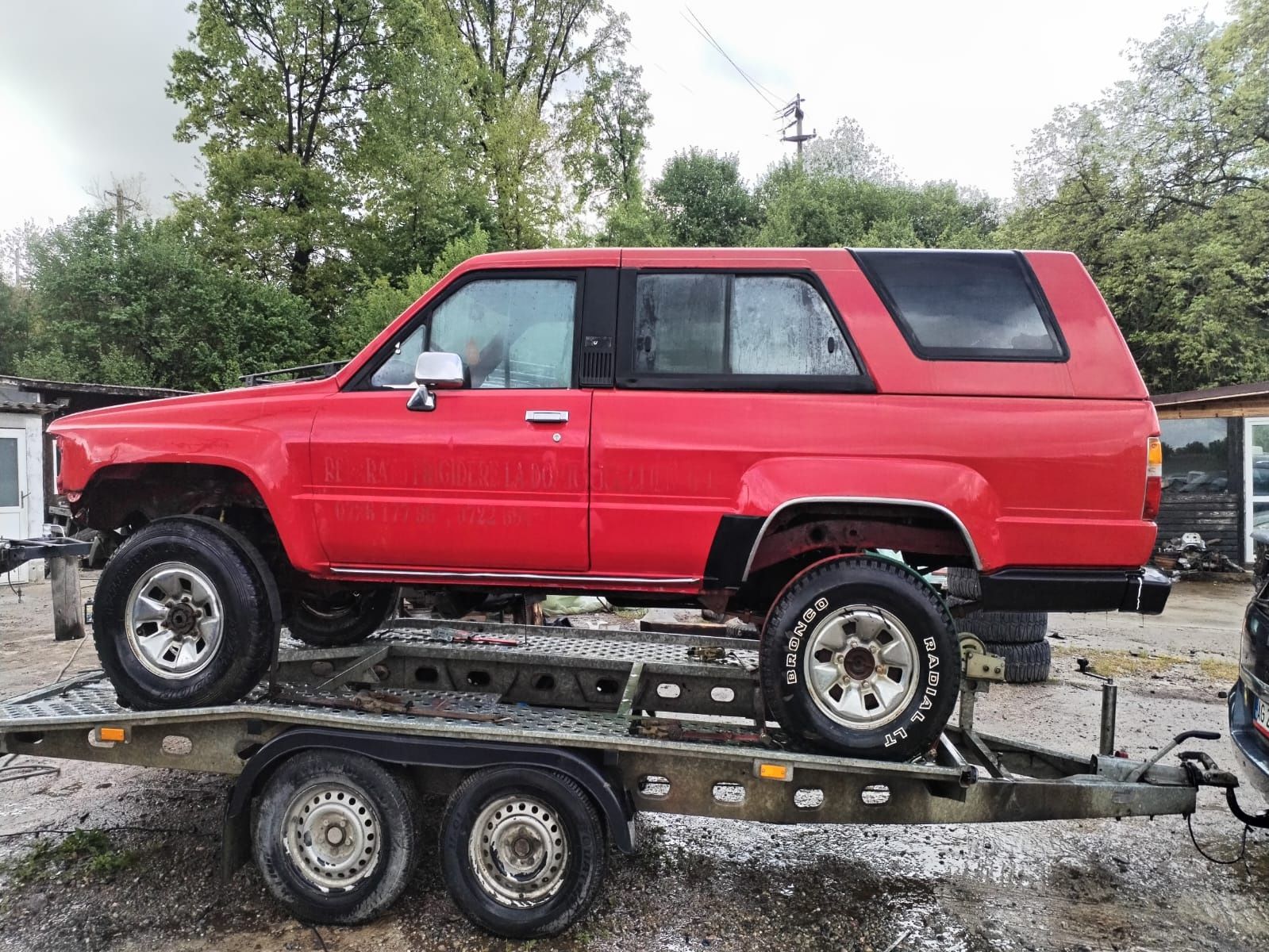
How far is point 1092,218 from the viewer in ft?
63.4

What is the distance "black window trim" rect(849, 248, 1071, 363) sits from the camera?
3.21 metres

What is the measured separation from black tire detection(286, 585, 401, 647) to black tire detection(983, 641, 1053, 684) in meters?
5.02

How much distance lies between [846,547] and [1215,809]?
303 centimetres

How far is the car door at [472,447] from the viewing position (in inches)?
132

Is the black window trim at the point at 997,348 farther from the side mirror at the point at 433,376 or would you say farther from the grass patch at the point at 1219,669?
the grass patch at the point at 1219,669

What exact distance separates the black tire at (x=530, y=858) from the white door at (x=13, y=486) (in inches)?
501

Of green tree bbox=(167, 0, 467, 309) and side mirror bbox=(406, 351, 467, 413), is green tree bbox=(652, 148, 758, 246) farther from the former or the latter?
side mirror bbox=(406, 351, 467, 413)

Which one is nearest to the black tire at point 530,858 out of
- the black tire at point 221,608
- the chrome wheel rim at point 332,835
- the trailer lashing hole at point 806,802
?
the chrome wheel rim at point 332,835

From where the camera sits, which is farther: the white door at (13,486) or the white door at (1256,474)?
the white door at (1256,474)

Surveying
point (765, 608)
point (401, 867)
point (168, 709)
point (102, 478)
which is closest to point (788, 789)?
point (765, 608)

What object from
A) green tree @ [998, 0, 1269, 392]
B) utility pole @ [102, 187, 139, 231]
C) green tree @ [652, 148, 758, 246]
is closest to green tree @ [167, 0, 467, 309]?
utility pole @ [102, 187, 139, 231]

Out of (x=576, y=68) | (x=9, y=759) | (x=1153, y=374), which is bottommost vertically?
(x=9, y=759)

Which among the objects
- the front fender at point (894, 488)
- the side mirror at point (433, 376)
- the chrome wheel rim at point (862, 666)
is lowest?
the chrome wheel rim at point (862, 666)

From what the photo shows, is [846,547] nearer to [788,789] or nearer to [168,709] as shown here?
[788,789]
